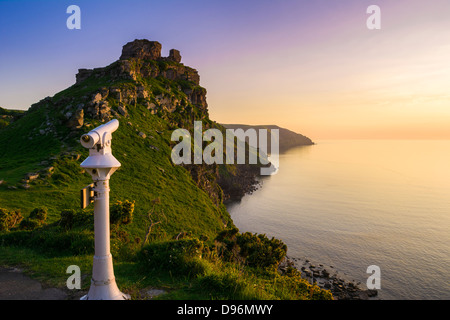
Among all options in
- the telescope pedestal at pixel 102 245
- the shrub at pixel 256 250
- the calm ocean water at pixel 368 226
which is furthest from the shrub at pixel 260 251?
the calm ocean water at pixel 368 226

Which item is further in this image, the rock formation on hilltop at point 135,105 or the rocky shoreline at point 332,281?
the rock formation on hilltop at point 135,105

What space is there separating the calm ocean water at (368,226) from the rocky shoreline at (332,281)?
70.4 inches

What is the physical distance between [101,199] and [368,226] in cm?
8006

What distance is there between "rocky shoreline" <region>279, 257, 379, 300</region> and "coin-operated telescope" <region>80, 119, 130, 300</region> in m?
40.2

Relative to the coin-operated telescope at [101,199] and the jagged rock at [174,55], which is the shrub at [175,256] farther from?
the jagged rock at [174,55]

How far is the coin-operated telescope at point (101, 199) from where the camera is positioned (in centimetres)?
586

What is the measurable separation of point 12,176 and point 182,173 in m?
32.9

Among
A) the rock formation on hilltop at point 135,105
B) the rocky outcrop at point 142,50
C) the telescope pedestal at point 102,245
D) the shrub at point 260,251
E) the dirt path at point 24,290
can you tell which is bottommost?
the shrub at point 260,251

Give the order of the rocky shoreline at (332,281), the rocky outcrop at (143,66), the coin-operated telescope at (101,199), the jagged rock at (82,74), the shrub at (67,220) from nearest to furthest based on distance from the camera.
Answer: the coin-operated telescope at (101,199) → the shrub at (67,220) → the rocky shoreline at (332,281) → the rocky outcrop at (143,66) → the jagged rock at (82,74)

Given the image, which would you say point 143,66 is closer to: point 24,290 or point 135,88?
point 135,88

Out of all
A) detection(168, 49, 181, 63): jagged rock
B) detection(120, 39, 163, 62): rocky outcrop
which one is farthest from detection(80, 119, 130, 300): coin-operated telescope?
detection(168, 49, 181, 63): jagged rock

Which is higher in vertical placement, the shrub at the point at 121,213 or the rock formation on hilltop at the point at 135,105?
the rock formation on hilltop at the point at 135,105

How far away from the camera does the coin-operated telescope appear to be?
5.86m

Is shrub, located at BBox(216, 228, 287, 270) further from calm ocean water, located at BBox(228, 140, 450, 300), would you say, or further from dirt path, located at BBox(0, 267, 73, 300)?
calm ocean water, located at BBox(228, 140, 450, 300)
